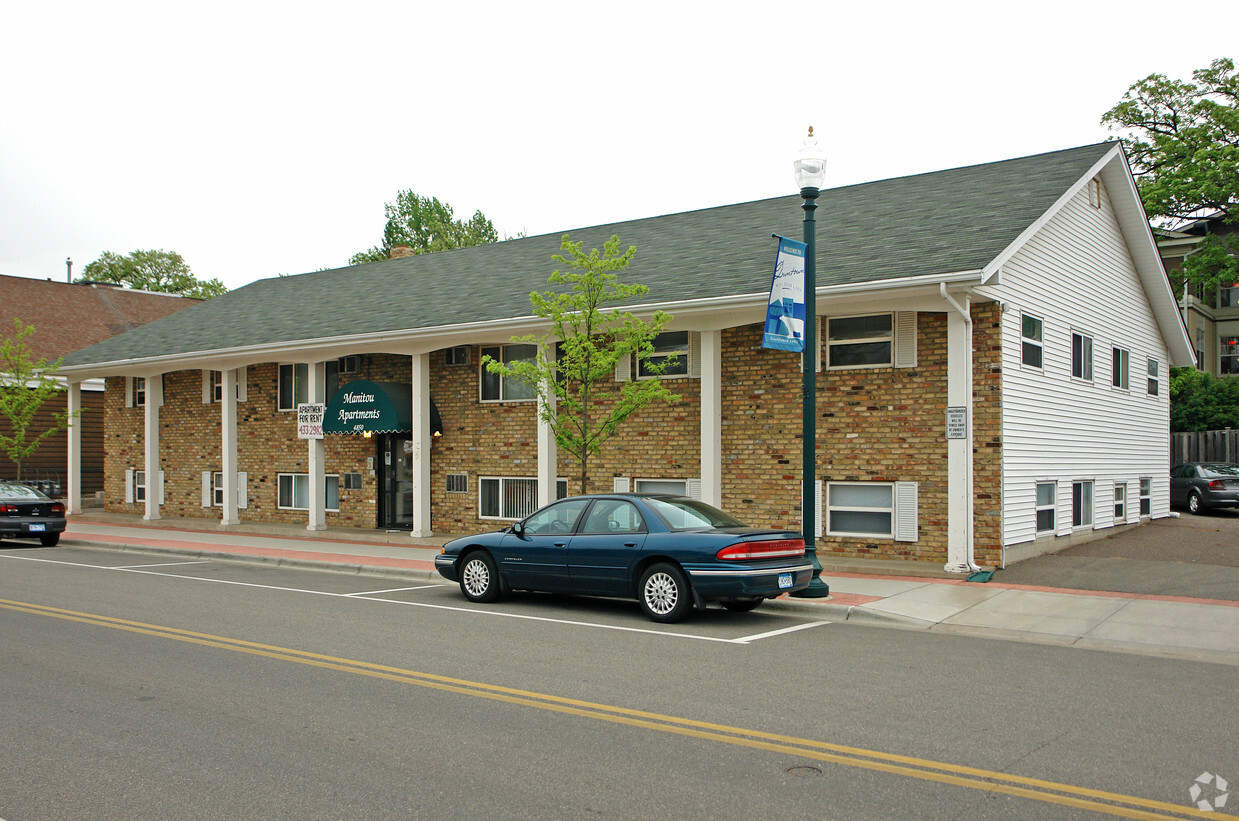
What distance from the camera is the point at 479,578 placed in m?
12.2

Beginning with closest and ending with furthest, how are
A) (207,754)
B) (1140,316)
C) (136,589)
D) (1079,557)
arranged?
(207,754), (136,589), (1079,557), (1140,316)

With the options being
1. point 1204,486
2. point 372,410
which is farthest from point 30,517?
point 1204,486

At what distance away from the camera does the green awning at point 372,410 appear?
20.1 metres

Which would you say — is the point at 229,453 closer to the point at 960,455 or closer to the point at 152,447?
the point at 152,447

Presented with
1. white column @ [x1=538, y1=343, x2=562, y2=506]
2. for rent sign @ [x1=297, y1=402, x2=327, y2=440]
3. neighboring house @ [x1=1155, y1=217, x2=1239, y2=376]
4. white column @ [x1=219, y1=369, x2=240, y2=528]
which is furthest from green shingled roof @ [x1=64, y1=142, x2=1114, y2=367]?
neighboring house @ [x1=1155, y1=217, x2=1239, y2=376]

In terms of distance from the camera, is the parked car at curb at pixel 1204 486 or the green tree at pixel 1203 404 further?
the green tree at pixel 1203 404

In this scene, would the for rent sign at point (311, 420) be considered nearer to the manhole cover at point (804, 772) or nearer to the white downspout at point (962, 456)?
the white downspout at point (962, 456)

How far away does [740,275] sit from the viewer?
1636cm

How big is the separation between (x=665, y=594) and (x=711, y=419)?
19.7ft

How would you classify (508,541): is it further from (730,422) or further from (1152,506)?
(1152,506)

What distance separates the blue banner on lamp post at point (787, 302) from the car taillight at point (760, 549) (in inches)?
101

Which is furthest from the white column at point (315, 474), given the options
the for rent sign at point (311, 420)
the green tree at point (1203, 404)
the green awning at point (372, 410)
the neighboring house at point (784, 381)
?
the green tree at point (1203, 404)

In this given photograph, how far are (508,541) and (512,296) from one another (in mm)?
8867

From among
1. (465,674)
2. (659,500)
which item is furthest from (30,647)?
(659,500)
